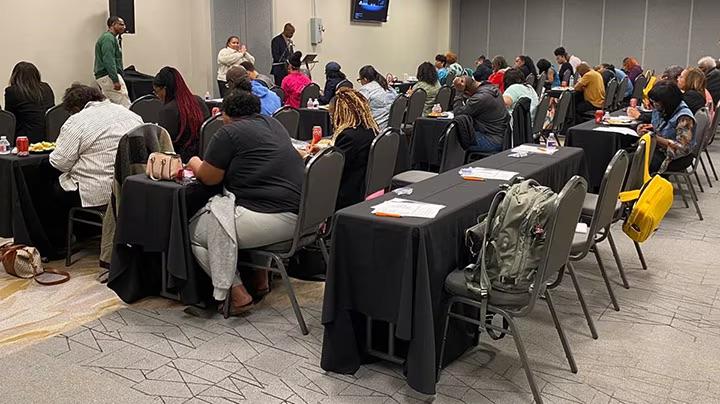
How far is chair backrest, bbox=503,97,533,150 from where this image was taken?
689 centimetres

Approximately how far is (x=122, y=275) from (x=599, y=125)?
4.40 meters

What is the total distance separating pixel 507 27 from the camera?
672 inches

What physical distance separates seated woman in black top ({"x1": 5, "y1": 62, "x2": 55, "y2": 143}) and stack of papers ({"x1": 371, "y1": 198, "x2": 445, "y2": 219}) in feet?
13.0

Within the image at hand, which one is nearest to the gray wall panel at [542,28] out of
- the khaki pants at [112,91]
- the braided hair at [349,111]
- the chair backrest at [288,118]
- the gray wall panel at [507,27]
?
the gray wall panel at [507,27]

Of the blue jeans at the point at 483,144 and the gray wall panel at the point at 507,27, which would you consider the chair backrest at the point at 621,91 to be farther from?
the blue jeans at the point at 483,144

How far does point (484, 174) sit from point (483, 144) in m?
2.48

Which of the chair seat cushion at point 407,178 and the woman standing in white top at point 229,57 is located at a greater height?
the woman standing in white top at point 229,57

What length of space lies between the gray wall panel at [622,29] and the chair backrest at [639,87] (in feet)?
13.6

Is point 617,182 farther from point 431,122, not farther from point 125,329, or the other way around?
point 431,122

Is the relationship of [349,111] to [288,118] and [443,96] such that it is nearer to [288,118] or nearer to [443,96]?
[288,118]

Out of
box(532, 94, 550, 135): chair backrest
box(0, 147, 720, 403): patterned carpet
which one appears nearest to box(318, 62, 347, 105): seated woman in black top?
box(532, 94, 550, 135): chair backrest

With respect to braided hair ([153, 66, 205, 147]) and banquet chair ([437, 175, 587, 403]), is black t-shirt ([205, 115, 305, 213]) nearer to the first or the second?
banquet chair ([437, 175, 587, 403])

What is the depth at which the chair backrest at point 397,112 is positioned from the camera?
7.43 meters

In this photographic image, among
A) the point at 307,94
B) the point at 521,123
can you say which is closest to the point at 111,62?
the point at 307,94
